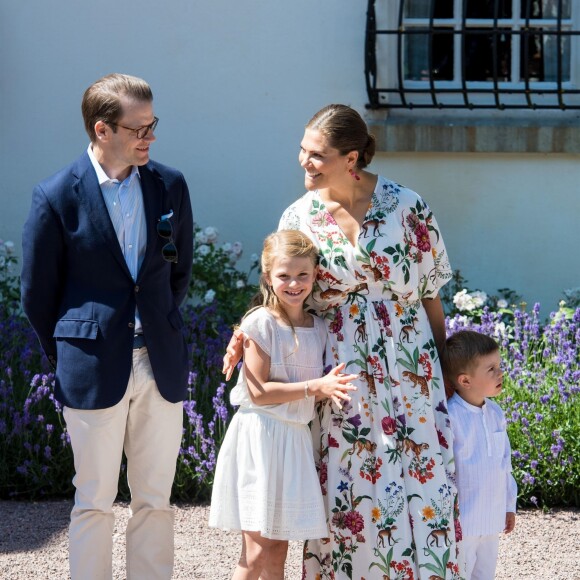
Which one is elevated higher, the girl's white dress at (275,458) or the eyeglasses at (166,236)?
the eyeglasses at (166,236)

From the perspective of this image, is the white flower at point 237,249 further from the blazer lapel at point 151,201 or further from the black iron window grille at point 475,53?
the blazer lapel at point 151,201

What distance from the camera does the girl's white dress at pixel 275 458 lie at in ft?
11.7

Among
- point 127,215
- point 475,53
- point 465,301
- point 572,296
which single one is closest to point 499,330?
point 465,301

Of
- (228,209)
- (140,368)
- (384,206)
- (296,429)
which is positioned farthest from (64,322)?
(228,209)

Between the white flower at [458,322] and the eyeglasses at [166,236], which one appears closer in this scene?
the eyeglasses at [166,236]

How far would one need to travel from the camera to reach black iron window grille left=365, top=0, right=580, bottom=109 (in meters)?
6.82

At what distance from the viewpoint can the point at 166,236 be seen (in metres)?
3.65

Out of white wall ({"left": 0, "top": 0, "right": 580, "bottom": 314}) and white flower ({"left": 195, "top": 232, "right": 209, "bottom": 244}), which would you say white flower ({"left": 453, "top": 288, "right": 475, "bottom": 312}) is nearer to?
white wall ({"left": 0, "top": 0, "right": 580, "bottom": 314})

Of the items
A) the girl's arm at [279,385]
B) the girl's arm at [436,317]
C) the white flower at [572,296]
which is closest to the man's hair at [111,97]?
the girl's arm at [279,385]

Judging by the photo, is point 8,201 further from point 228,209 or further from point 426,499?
point 426,499

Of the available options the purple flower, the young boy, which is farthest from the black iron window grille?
the purple flower

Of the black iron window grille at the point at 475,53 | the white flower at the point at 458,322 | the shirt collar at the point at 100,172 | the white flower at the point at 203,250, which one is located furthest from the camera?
the black iron window grille at the point at 475,53

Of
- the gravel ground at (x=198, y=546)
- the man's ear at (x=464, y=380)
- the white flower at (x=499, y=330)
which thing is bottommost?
the gravel ground at (x=198, y=546)

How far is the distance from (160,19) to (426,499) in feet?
13.7
